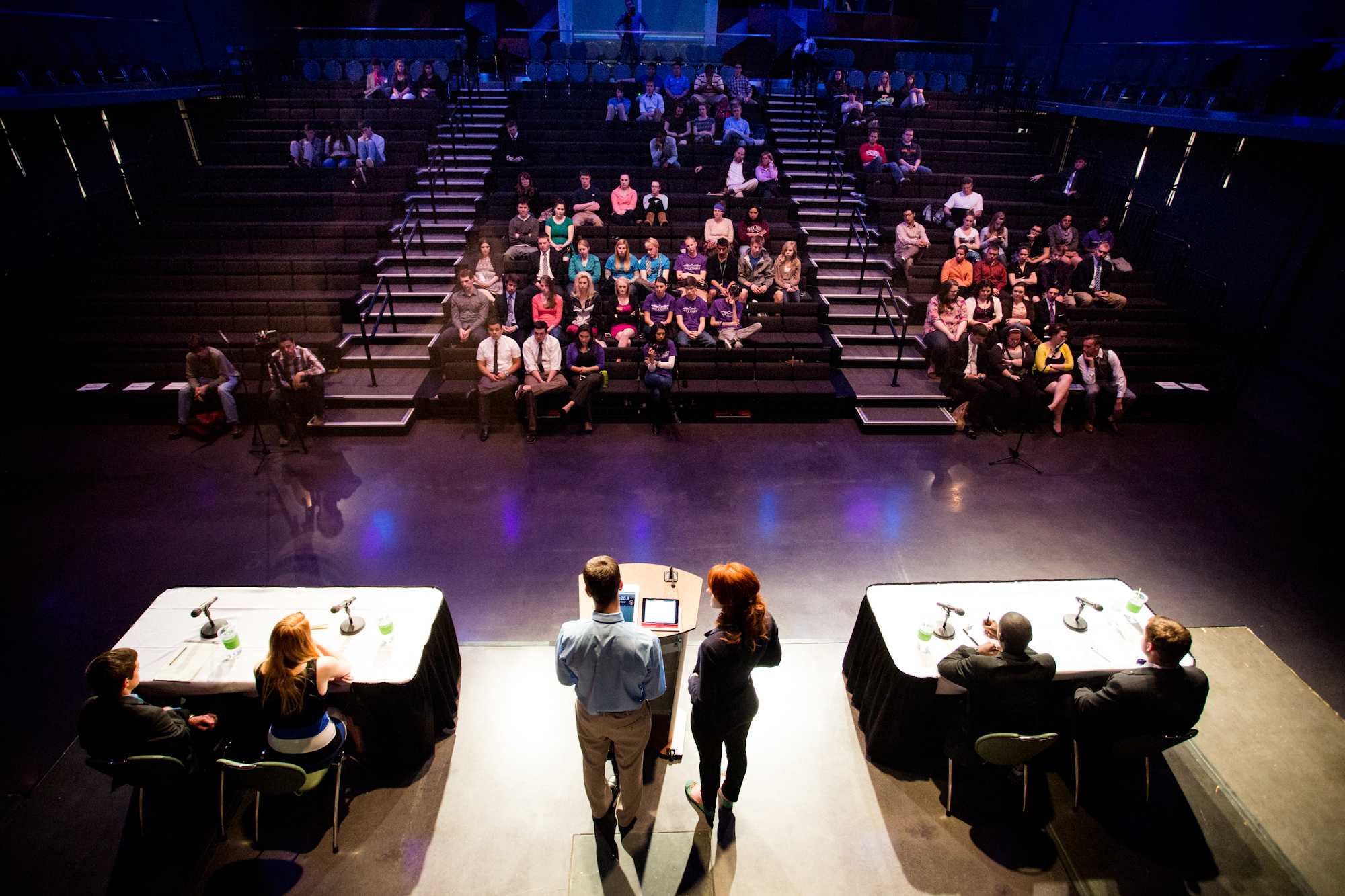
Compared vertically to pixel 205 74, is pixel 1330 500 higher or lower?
lower

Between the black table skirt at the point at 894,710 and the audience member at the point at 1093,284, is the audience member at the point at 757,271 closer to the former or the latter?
the audience member at the point at 1093,284

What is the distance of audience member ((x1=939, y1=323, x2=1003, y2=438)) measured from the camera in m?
7.32

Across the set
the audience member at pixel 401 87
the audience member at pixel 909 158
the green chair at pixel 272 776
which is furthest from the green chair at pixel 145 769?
the audience member at pixel 401 87

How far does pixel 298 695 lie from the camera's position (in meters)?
2.95

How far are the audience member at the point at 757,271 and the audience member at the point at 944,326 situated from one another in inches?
79.2

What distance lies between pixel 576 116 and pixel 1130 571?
11234 millimetres

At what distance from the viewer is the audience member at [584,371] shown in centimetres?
708

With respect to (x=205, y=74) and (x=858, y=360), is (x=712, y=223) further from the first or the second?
(x=205, y=74)

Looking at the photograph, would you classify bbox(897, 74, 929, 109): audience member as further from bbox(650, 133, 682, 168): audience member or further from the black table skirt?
the black table skirt

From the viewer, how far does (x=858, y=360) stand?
323 inches

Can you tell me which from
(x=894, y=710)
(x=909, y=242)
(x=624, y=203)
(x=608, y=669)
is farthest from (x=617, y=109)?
(x=608, y=669)

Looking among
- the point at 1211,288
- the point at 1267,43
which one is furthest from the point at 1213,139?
the point at 1211,288

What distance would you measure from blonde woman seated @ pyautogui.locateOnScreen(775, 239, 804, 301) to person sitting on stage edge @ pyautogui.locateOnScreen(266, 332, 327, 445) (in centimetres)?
534

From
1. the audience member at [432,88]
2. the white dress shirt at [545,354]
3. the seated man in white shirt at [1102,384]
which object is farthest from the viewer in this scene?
the audience member at [432,88]
